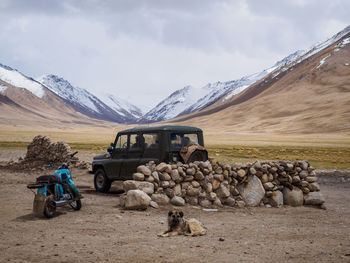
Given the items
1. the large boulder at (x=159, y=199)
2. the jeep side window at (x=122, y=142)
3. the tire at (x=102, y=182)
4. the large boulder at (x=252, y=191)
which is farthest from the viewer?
the tire at (x=102, y=182)

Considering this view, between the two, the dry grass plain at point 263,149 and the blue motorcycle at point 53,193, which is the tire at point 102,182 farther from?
the dry grass plain at point 263,149

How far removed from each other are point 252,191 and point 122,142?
4806 mm

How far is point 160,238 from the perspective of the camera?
25.4ft

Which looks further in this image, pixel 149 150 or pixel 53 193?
pixel 149 150

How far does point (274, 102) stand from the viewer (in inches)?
6427

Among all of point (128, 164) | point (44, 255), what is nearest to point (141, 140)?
point (128, 164)

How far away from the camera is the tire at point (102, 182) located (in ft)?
46.2

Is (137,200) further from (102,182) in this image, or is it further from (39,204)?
(102,182)

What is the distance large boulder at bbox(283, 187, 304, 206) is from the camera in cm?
1270

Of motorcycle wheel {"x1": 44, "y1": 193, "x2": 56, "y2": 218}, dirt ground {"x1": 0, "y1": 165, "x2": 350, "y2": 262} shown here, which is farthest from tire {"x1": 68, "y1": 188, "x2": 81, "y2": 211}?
motorcycle wheel {"x1": 44, "y1": 193, "x2": 56, "y2": 218}

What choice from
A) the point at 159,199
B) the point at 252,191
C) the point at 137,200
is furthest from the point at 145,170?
the point at 252,191

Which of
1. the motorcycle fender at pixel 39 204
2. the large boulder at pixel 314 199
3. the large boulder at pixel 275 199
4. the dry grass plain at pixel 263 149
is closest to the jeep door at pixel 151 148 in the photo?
the motorcycle fender at pixel 39 204

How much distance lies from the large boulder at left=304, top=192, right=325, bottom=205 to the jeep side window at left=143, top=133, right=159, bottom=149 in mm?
5262

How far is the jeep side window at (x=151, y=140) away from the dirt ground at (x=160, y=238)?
7.05 feet
